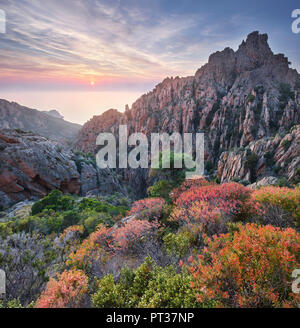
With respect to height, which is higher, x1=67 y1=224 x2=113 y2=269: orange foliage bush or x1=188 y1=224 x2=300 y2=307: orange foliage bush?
x1=188 y1=224 x2=300 y2=307: orange foliage bush

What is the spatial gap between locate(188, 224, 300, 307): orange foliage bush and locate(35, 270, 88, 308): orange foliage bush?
12.5ft

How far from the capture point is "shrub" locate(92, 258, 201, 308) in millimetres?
4535

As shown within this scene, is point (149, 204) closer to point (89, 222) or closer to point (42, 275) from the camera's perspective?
point (89, 222)

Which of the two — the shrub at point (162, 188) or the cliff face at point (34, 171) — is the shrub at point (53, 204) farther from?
the shrub at point (162, 188)

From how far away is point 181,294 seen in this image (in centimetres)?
463

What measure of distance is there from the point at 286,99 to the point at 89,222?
80.9 meters

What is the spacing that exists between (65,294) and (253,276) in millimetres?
5561

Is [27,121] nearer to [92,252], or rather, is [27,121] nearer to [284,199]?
[92,252]

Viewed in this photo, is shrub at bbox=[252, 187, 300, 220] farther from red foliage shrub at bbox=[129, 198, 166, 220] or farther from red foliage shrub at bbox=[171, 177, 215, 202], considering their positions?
red foliage shrub at bbox=[129, 198, 166, 220]

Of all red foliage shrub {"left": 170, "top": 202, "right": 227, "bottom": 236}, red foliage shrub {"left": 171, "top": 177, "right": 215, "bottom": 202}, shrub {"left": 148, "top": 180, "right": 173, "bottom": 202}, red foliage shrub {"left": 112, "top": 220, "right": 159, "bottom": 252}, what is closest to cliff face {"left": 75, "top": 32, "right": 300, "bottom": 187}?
red foliage shrub {"left": 171, "top": 177, "right": 215, "bottom": 202}

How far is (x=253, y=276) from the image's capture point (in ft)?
14.3

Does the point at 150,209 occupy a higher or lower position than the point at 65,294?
higher

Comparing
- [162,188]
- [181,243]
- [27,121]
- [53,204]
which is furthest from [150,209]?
[27,121]

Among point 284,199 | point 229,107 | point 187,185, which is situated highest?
point 229,107
